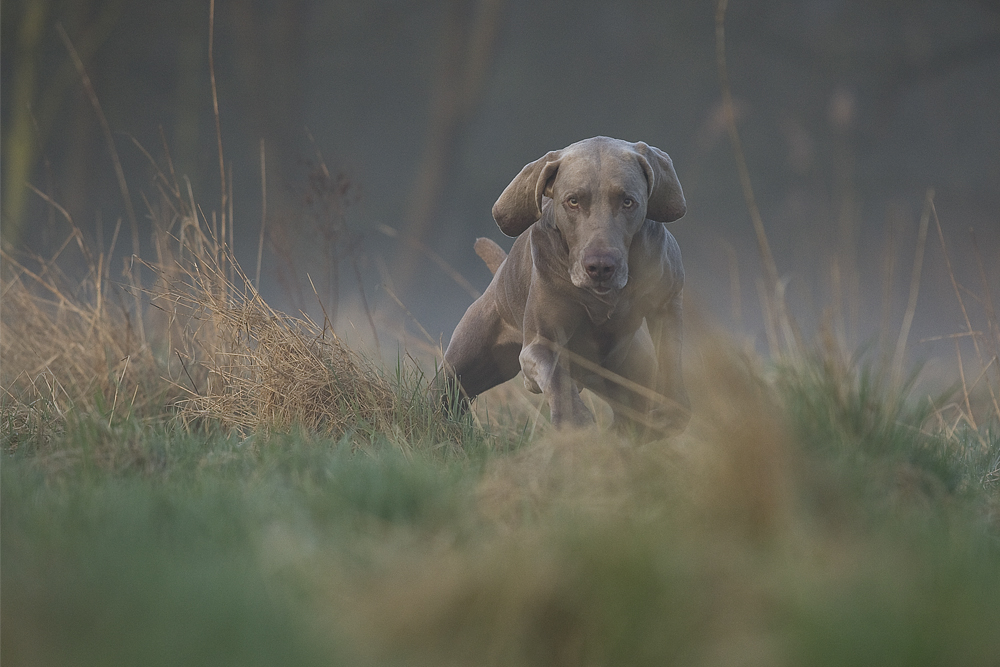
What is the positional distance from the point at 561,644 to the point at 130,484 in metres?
1.32

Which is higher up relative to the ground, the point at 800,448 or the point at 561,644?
the point at 800,448

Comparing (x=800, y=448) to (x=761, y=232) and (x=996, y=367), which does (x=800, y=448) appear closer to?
(x=761, y=232)

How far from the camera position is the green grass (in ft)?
4.28

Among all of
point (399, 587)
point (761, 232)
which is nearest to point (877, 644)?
point (399, 587)

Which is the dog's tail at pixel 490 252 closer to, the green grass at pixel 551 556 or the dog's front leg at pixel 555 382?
the dog's front leg at pixel 555 382

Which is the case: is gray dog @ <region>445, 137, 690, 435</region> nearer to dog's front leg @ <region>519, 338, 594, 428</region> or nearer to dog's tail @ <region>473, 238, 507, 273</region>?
dog's front leg @ <region>519, 338, 594, 428</region>

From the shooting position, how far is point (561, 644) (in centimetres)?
142

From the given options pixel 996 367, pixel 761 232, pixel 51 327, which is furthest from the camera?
pixel 51 327

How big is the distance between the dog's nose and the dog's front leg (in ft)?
1.05

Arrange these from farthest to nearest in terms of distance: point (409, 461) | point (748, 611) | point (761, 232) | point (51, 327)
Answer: point (51, 327) < point (409, 461) < point (761, 232) < point (748, 611)

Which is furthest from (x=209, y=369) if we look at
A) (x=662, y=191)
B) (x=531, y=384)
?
(x=662, y=191)

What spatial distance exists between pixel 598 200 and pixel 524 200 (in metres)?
0.34

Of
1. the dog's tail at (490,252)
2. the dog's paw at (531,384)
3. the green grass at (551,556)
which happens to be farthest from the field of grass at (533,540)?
the dog's tail at (490,252)

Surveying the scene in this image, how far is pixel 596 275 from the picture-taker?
277 cm
